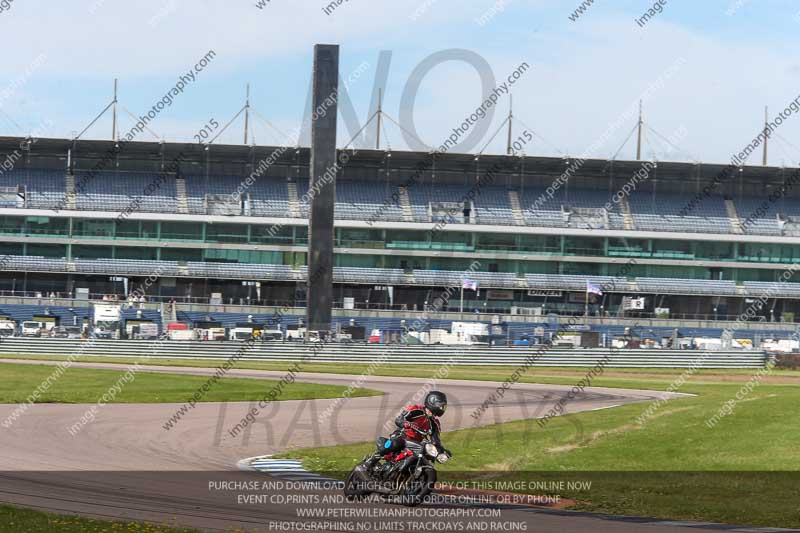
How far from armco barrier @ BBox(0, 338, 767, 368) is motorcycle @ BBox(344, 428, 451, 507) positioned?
5052cm

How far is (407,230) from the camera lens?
9425 cm

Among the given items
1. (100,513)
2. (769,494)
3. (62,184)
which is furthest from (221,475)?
(62,184)

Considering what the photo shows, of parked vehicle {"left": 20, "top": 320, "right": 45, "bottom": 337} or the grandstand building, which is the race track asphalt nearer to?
parked vehicle {"left": 20, "top": 320, "right": 45, "bottom": 337}

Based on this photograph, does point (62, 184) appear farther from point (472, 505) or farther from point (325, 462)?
point (472, 505)

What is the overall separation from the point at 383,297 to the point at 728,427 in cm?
6852

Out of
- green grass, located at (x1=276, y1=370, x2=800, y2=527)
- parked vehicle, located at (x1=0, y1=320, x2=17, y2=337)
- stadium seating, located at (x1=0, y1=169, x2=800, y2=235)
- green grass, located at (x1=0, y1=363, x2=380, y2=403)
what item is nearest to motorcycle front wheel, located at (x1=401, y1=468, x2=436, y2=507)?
green grass, located at (x1=276, y1=370, x2=800, y2=527)

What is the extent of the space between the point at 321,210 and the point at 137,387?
37791 millimetres

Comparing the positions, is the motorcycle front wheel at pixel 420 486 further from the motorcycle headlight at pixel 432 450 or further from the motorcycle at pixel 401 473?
the motorcycle headlight at pixel 432 450

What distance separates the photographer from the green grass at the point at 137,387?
38.1 meters

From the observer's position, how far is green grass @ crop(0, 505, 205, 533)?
13.8 m

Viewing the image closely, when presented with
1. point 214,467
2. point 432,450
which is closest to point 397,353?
point 214,467

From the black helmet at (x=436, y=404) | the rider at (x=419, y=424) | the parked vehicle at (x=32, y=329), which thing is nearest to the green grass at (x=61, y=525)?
the rider at (x=419, y=424)

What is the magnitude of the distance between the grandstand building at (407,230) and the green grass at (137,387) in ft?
130

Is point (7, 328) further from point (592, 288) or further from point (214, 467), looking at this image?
point (214, 467)
